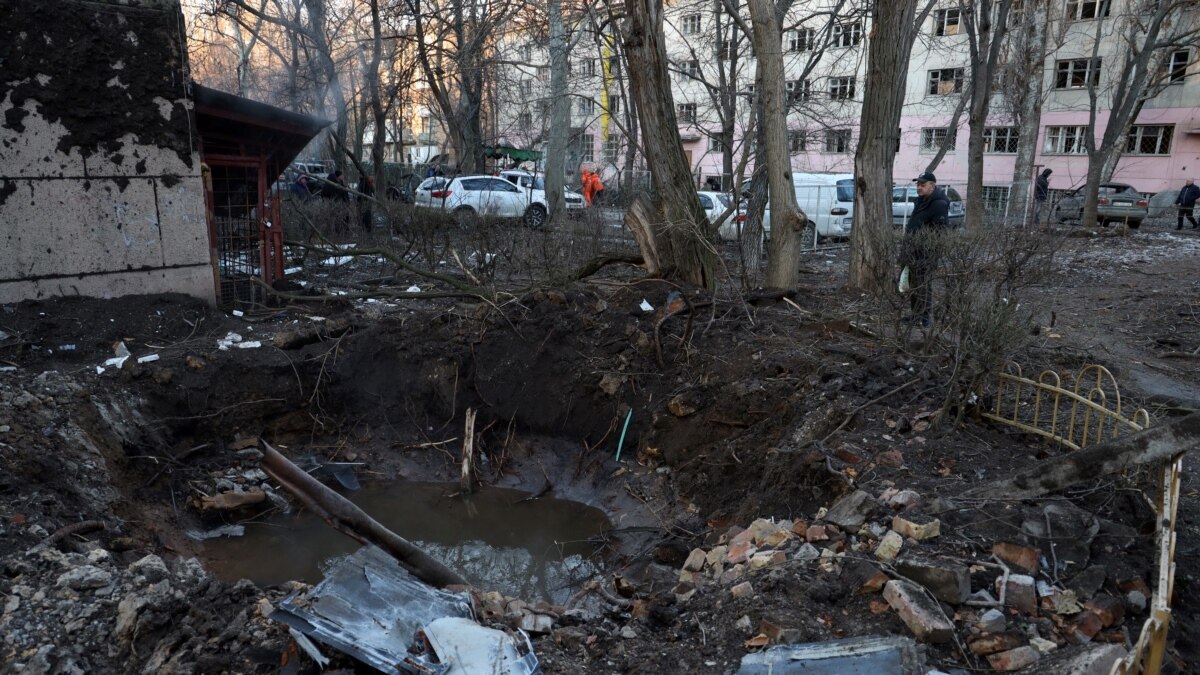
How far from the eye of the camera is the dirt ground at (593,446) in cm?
336

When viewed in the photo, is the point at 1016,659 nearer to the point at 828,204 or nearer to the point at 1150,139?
the point at 828,204

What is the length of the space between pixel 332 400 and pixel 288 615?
4328 millimetres

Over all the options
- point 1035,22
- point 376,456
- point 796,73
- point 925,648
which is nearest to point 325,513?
point 925,648

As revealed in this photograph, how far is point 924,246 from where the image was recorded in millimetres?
6754

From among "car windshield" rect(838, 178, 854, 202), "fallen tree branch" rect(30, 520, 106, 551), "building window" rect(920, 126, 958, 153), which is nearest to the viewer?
"fallen tree branch" rect(30, 520, 106, 551)

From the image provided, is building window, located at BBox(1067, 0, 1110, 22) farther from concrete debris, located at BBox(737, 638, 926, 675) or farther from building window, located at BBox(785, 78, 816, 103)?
concrete debris, located at BBox(737, 638, 926, 675)

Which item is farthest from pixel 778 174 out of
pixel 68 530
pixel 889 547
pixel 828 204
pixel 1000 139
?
pixel 1000 139

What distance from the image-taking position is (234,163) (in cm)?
828

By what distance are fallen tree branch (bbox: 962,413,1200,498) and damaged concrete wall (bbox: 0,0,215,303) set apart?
7.22 meters

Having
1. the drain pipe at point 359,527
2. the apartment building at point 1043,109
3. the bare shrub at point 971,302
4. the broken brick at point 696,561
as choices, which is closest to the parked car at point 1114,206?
the apartment building at point 1043,109

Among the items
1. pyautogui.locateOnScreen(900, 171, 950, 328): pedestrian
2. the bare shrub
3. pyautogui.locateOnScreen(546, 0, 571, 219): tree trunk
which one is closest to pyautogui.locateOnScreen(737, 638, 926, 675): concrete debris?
Answer: the bare shrub

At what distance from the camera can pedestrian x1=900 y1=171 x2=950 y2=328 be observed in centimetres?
614

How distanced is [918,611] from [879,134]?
628 centimetres

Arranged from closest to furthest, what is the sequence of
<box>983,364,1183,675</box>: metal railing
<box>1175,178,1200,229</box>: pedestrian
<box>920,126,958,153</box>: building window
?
<box>983,364,1183,675</box>: metal railing < <box>1175,178,1200,229</box>: pedestrian < <box>920,126,958,153</box>: building window
